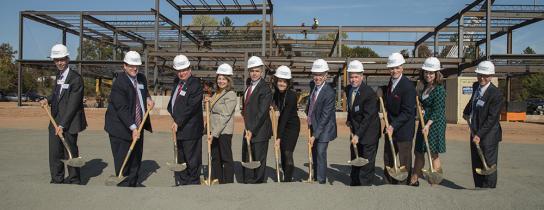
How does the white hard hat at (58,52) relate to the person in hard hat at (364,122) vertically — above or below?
above

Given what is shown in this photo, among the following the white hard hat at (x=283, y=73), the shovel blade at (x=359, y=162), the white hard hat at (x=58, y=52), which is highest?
the white hard hat at (x=58, y=52)

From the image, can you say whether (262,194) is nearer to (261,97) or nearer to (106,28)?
(261,97)

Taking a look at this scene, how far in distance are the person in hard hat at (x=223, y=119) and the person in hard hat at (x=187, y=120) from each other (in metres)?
0.20

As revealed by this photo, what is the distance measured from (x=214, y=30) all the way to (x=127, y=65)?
70.6ft

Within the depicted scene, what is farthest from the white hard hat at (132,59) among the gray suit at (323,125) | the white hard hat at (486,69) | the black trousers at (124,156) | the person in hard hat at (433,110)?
the white hard hat at (486,69)

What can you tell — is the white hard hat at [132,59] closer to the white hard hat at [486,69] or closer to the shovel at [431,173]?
the shovel at [431,173]

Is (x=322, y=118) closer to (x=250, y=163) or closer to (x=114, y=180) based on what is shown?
(x=250, y=163)

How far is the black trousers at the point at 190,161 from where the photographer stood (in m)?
5.57

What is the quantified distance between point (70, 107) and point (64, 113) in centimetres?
10

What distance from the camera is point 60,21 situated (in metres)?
24.9

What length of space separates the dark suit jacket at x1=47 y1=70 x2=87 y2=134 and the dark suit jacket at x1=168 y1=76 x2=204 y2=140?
45.0 inches

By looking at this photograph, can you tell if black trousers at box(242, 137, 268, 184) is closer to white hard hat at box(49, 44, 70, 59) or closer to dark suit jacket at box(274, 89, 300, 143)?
dark suit jacket at box(274, 89, 300, 143)

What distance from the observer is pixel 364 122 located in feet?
18.2

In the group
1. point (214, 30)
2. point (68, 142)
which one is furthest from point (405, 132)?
point (214, 30)
